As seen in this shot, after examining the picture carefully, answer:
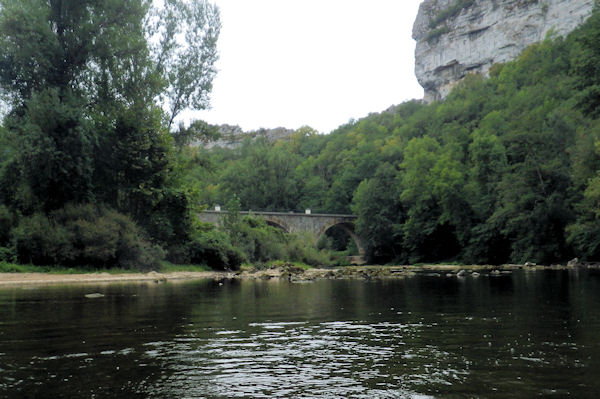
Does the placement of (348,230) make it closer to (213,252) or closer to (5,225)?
(213,252)

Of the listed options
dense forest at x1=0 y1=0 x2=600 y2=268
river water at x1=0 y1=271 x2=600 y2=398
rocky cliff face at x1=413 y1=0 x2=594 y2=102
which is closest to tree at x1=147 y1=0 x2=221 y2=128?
dense forest at x1=0 y1=0 x2=600 y2=268

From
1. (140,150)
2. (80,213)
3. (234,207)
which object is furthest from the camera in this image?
(234,207)

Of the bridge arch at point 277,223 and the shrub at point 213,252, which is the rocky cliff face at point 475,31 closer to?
the bridge arch at point 277,223

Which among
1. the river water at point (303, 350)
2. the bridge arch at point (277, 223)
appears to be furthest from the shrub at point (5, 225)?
the bridge arch at point (277, 223)

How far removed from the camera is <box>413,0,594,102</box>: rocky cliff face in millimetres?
98250

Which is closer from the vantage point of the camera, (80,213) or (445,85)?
(80,213)

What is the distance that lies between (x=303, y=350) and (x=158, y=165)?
1071 inches

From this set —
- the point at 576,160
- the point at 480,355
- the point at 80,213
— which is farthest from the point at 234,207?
the point at 480,355

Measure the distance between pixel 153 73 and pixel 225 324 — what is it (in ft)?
82.7

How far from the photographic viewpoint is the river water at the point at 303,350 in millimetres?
5410

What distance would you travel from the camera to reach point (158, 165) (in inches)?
1300

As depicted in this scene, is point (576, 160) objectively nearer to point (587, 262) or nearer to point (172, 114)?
point (587, 262)

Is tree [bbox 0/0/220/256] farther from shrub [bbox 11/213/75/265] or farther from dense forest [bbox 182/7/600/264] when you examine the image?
dense forest [bbox 182/7/600/264]

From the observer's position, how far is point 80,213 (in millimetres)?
28406
